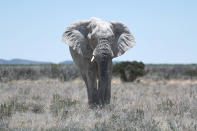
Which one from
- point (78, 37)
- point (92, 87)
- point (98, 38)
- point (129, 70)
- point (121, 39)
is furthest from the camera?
point (129, 70)

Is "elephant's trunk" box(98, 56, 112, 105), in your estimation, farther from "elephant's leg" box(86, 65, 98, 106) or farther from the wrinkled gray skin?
"elephant's leg" box(86, 65, 98, 106)

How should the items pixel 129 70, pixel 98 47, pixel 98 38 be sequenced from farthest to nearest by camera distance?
pixel 129 70, pixel 98 38, pixel 98 47

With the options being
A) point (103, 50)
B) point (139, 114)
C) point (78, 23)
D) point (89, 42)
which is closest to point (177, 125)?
point (139, 114)

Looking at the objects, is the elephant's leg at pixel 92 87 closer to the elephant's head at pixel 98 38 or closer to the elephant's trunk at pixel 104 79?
the elephant's trunk at pixel 104 79

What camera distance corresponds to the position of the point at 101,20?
32.5 ft

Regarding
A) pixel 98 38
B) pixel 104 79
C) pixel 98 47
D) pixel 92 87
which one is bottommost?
pixel 92 87

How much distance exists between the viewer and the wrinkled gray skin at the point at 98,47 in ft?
29.0

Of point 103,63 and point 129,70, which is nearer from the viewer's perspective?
point 103,63

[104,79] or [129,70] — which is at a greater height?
[129,70]

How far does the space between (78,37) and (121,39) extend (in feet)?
3.62

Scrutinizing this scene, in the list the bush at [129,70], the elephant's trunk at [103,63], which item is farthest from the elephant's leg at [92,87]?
the bush at [129,70]

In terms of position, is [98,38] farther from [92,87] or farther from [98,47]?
[92,87]

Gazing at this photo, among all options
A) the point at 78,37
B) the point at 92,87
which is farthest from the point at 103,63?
the point at 92,87

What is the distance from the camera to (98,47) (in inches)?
344
